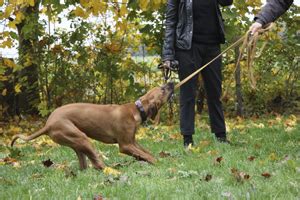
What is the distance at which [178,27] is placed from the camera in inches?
252

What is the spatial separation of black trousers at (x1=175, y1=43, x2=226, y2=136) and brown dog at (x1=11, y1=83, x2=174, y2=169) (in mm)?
665

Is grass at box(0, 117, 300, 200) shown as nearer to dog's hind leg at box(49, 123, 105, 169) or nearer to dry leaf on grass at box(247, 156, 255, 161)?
dry leaf on grass at box(247, 156, 255, 161)

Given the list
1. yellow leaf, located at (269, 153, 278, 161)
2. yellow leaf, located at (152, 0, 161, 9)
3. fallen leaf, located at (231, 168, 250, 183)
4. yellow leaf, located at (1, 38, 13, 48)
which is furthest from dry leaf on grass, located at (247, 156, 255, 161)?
yellow leaf, located at (1, 38, 13, 48)

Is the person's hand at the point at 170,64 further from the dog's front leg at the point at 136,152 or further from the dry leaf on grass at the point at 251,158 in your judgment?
the dry leaf on grass at the point at 251,158

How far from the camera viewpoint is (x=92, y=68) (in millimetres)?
11188

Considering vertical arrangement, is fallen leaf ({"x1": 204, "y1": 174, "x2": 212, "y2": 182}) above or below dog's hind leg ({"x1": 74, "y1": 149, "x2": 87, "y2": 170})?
above

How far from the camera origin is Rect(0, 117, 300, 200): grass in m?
3.87

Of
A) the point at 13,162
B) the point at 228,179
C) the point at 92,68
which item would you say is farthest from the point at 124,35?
the point at 228,179

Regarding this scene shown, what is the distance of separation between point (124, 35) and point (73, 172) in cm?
649

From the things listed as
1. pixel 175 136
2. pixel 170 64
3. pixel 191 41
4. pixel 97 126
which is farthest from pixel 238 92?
pixel 97 126

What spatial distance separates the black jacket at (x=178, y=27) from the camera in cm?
631

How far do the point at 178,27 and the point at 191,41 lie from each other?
0.82 ft

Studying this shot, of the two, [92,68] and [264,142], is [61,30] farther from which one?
[264,142]

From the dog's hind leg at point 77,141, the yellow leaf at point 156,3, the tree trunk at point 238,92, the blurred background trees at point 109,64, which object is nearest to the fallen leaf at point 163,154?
the dog's hind leg at point 77,141
